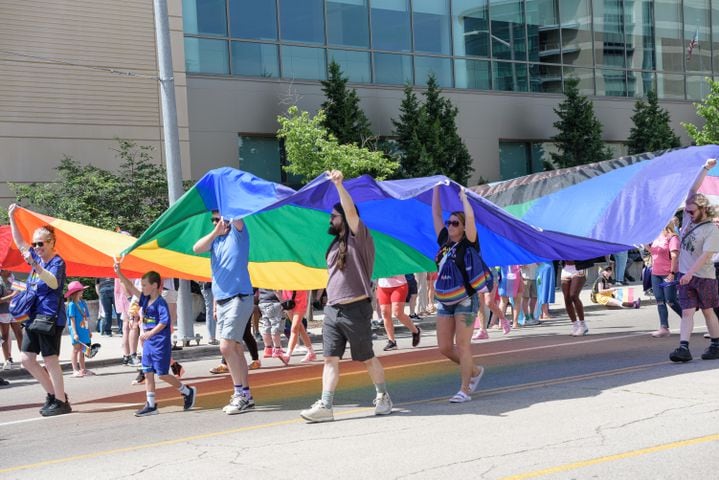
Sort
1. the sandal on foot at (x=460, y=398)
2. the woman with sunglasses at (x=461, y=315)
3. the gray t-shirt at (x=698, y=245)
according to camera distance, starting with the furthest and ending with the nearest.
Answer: the gray t-shirt at (x=698, y=245), the woman with sunglasses at (x=461, y=315), the sandal on foot at (x=460, y=398)

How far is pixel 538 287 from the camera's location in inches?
766

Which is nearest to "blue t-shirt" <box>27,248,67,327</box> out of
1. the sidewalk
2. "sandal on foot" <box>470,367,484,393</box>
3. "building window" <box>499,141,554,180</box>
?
"sandal on foot" <box>470,367,484,393</box>

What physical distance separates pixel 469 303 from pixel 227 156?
778 inches

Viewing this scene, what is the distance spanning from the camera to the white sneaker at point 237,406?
31.3ft

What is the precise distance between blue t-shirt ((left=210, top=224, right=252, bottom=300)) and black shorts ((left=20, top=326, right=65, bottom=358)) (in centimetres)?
188

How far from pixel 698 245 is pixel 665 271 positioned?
10.2ft

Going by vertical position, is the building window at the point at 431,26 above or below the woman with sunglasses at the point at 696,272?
above

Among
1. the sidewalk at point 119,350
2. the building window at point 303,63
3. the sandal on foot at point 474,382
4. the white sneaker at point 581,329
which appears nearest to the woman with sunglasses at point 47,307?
the sandal on foot at point 474,382

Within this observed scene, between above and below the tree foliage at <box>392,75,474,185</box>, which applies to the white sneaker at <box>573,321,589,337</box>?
below

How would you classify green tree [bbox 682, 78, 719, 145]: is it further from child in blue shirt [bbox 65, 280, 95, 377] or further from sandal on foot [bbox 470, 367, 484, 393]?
sandal on foot [bbox 470, 367, 484, 393]

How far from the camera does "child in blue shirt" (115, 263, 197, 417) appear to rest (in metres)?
9.86

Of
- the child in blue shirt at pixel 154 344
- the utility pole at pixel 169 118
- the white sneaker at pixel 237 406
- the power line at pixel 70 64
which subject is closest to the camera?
the white sneaker at pixel 237 406

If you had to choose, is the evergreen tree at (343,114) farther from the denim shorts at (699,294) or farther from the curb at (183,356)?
the denim shorts at (699,294)

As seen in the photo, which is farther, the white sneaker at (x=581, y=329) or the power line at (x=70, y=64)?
the power line at (x=70, y=64)
